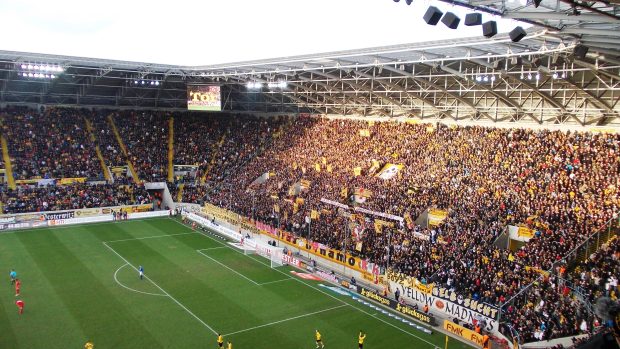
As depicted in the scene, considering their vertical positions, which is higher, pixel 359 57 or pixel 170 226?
pixel 359 57

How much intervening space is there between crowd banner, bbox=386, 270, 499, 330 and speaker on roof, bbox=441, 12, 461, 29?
48.7 feet

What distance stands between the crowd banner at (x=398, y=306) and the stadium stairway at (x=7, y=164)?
110 ft

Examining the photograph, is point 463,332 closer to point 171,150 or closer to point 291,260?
point 291,260

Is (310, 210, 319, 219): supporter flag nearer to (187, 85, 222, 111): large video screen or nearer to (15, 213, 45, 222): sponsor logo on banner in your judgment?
→ (187, 85, 222, 111): large video screen

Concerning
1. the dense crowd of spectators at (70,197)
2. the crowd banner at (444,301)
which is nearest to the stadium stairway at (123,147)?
the dense crowd of spectators at (70,197)

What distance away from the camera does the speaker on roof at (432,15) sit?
1280cm

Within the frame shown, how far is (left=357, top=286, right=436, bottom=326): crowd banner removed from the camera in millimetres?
24672

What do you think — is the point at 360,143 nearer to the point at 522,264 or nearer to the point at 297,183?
the point at 297,183

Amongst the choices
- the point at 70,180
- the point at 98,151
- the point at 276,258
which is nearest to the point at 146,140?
the point at 98,151

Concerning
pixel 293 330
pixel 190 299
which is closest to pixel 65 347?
pixel 190 299

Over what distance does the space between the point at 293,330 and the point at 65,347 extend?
378 inches

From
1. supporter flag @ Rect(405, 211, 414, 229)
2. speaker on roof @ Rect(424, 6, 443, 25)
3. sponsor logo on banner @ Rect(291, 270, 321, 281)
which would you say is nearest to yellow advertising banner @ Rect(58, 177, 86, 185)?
sponsor logo on banner @ Rect(291, 270, 321, 281)

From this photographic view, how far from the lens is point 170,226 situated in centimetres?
4391

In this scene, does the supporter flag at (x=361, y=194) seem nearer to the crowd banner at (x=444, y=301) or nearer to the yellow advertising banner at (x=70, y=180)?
the crowd banner at (x=444, y=301)
